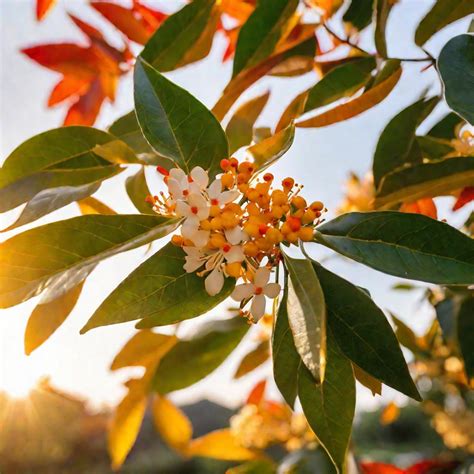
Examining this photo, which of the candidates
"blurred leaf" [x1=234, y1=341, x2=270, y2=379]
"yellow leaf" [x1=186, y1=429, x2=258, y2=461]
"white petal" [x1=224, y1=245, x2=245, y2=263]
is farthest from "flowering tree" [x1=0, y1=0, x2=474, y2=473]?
"yellow leaf" [x1=186, y1=429, x2=258, y2=461]

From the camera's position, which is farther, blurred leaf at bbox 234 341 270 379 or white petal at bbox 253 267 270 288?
blurred leaf at bbox 234 341 270 379

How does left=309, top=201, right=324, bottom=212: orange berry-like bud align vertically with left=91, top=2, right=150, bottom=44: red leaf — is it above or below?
below

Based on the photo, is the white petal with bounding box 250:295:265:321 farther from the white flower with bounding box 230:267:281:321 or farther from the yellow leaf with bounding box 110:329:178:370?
the yellow leaf with bounding box 110:329:178:370

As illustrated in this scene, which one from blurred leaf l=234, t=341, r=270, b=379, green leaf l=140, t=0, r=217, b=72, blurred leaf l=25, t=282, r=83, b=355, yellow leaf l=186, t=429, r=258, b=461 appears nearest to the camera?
blurred leaf l=25, t=282, r=83, b=355

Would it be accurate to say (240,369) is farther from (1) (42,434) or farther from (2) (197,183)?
(1) (42,434)

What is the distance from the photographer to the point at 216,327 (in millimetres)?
903

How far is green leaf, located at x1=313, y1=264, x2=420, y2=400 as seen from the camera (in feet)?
1.64

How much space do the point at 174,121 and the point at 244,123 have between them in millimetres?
228

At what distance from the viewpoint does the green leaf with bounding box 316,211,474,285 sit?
48cm

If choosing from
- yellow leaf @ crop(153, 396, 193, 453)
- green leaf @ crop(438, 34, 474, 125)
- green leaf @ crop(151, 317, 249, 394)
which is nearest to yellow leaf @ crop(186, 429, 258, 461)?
yellow leaf @ crop(153, 396, 193, 453)

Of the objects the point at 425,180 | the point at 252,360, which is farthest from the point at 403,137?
the point at 252,360

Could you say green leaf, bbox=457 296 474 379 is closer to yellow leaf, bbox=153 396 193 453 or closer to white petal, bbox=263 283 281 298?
white petal, bbox=263 283 281 298

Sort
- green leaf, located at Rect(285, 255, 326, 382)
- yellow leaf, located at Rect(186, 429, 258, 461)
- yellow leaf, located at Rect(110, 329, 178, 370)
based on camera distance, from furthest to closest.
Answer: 1. yellow leaf, located at Rect(186, 429, 258, 461)
2. yellow leaf, located at Rect(110, 329, 178, 370)
3. green leaf, located at Rect(285, 255, 326, 382)

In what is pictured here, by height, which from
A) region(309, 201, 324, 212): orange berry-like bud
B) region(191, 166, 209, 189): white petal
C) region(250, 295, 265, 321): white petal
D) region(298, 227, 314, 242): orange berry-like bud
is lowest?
region(250, 295, 265, 321): white petal
